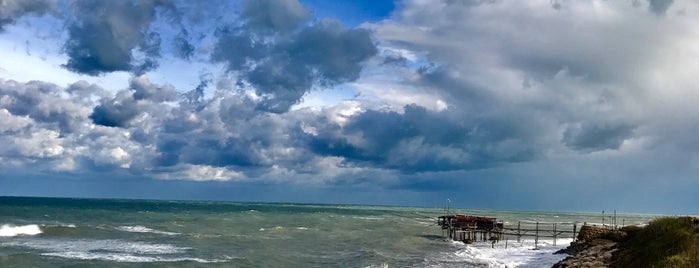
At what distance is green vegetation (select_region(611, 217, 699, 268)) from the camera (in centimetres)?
1969

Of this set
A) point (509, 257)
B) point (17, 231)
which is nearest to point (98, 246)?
point (17, 231)

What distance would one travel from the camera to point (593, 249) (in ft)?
113

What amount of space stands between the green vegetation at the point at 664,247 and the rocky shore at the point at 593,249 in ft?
2.44

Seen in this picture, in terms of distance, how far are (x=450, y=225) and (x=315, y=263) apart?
97.8ft

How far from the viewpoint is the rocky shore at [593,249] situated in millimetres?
28484

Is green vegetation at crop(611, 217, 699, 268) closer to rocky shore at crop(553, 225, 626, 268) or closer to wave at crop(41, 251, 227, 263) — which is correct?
rocky shore at crop(553, 225, 626, 268)

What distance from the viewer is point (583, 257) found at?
30.6 metres

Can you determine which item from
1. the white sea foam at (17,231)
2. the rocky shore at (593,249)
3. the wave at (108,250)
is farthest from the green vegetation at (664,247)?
the white sea foam at (17,231)

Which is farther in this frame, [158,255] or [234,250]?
[234,250]

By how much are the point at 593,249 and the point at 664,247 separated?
466 inches

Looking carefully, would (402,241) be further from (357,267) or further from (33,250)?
(33,250)

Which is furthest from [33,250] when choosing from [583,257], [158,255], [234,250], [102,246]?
[583,257]

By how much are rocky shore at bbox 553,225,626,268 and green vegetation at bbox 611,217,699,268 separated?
744mm

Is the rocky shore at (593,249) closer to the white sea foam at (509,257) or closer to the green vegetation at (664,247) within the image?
the green vegetation at (664,247)
